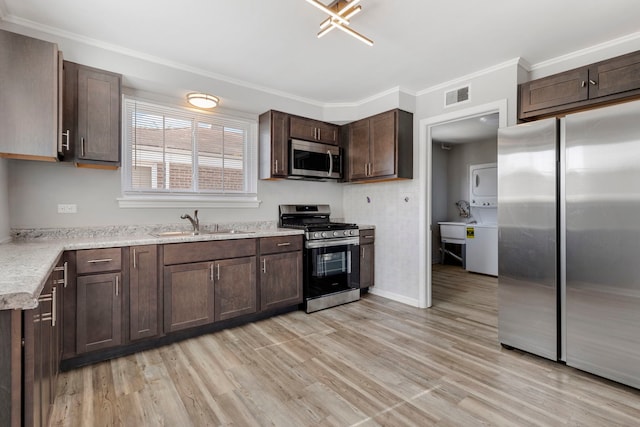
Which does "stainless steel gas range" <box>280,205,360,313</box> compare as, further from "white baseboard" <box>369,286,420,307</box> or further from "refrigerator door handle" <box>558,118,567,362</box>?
"refrigerator door handle" <box>558,118,567,362</box>

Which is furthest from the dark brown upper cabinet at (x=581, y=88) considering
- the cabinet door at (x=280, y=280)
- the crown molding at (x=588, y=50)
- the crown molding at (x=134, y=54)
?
the cabinet door at (x=280, y=280)

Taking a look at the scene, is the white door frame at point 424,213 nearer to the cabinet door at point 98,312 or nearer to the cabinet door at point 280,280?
the cabinet door at point 280,280

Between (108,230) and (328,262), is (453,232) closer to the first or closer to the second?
(328,262)

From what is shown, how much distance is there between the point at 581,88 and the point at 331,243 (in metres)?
2.76

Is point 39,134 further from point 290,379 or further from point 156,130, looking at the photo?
point 290,379

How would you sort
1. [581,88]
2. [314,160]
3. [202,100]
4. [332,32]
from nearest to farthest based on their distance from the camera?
[332,32]
[581,88]
[202,100]
[314,160]

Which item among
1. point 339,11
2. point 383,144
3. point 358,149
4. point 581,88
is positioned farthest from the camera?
point 358,149

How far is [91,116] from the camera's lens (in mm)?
2580

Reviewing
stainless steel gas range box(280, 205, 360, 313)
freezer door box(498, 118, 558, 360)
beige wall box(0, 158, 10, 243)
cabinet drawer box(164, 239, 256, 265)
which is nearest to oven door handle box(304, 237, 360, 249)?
stainless steel gas range box(280, 205, 360, 313)

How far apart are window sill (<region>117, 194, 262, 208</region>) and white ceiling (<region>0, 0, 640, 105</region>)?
134 centimetres

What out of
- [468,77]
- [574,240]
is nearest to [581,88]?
[468,77]

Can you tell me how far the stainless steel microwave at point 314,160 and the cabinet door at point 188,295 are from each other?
161 centimetres

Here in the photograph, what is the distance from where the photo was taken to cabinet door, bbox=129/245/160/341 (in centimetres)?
A: 252

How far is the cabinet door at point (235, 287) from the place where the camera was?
2961mm
